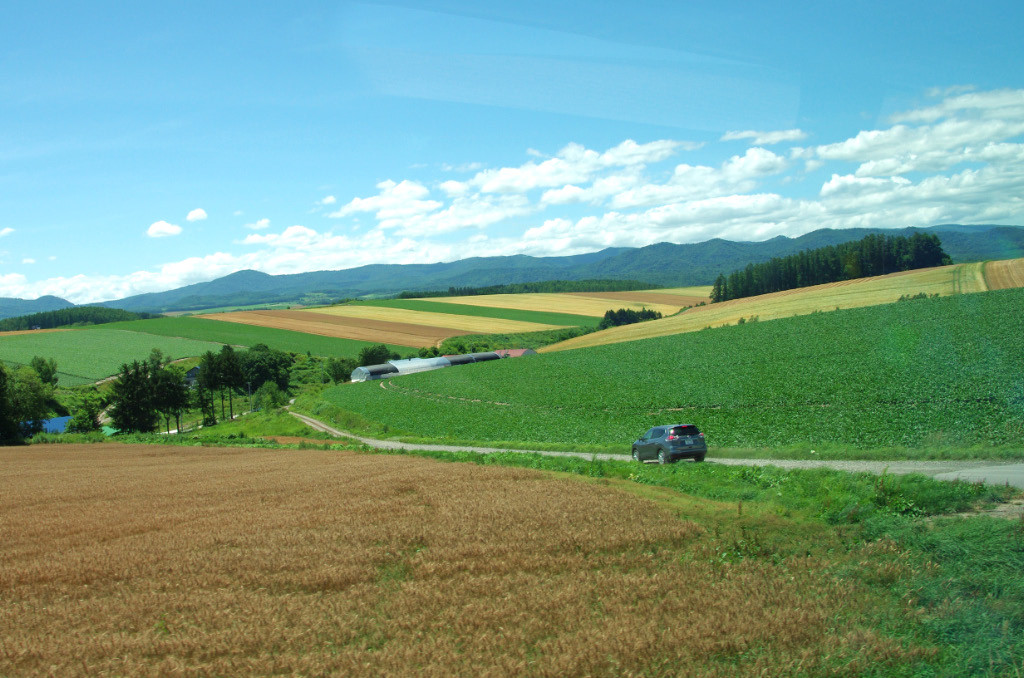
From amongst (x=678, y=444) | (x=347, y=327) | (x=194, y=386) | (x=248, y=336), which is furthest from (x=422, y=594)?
(x=347, y=327)

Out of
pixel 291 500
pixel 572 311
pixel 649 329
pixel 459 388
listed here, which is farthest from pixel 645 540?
pixel 572 311

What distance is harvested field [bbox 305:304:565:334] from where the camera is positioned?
121 meters

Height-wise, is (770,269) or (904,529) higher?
(770,269)

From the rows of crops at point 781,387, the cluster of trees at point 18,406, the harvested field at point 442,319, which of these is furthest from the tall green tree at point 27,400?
the harvested field at point 442,319

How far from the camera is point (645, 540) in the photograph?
34.3 feet

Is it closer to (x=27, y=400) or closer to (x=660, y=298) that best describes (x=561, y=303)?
(x=660, y=298)

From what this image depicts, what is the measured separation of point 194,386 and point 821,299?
271 ft

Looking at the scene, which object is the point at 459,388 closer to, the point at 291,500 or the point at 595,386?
the point at 595,386

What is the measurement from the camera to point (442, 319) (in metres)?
136

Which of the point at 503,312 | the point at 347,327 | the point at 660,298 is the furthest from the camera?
the point at 660,298

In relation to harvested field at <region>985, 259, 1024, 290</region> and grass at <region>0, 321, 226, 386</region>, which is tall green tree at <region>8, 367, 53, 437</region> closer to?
grass at <region>0, 321, 226, 386</region>

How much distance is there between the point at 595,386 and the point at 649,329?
111ft

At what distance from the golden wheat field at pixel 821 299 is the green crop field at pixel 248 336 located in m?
40.3

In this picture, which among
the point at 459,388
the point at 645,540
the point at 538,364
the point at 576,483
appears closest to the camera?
the point at 645,540
